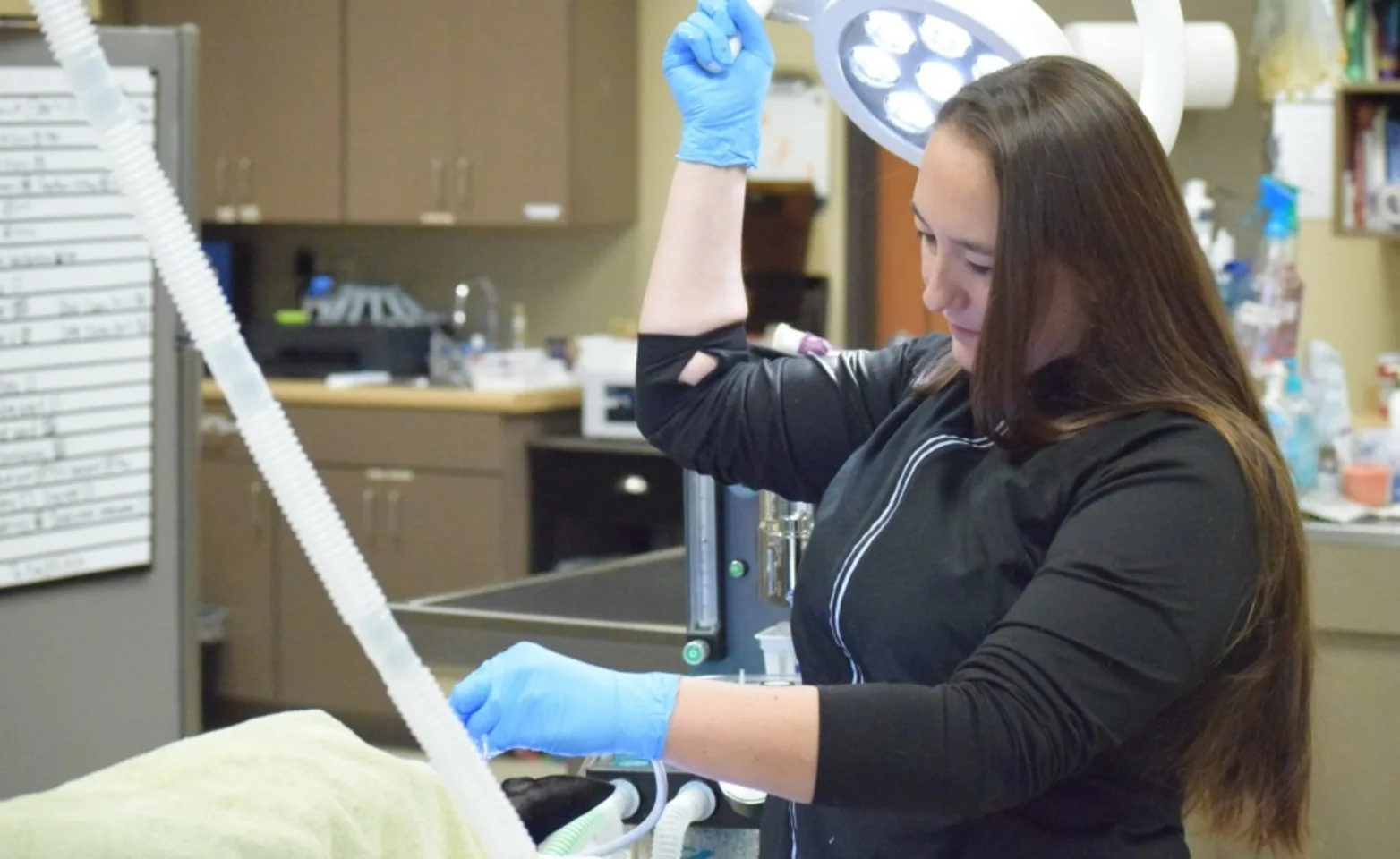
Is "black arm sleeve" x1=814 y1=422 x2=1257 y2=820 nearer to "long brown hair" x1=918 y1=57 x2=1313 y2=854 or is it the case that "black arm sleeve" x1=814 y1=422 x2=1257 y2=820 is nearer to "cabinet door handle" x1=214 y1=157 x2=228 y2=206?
"long brown hair" x1=918 y1=57 x2=1313 y2=854

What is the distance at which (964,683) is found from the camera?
97 cm

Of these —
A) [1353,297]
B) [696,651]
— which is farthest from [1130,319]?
[1353,297]

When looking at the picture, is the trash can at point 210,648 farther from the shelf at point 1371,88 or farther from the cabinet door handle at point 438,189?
the shelf at point 1371,88

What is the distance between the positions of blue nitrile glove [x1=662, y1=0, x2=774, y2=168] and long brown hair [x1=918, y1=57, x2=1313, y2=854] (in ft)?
0.86


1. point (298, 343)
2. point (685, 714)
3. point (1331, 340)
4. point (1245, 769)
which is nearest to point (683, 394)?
point (685, 714)

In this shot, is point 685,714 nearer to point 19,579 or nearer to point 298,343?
point 19,579

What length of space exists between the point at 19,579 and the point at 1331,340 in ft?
9.31

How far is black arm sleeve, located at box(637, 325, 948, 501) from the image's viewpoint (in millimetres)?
1329

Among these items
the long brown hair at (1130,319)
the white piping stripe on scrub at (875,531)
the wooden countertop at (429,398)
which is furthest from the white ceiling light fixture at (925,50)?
the wooden countertop at (429,398)

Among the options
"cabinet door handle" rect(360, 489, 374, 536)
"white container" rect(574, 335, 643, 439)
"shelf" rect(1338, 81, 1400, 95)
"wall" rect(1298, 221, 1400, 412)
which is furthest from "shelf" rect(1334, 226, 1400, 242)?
"cabinet door handle" rect(360, 489, 374, 536)

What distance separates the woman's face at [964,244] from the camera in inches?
42.2

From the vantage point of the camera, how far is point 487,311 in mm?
4672

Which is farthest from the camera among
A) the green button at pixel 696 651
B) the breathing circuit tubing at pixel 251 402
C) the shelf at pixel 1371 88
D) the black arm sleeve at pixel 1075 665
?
the shelf at pixel 1371 88

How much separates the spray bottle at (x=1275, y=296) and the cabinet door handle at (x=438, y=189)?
206cm
